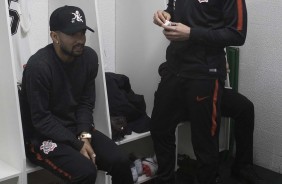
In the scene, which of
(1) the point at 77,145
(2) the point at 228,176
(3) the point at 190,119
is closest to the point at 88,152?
(1) the point at 77,145

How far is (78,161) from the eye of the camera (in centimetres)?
191

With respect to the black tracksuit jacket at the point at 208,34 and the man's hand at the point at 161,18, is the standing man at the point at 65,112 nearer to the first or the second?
the man's hand at the point at 161,18

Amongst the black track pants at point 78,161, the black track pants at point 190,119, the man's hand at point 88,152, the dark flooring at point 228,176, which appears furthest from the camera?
the dark flooring at point 228,176

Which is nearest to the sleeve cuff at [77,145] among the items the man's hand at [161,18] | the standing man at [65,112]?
the standing man at [65,112]

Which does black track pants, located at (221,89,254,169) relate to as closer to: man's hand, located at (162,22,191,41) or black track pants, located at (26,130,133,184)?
man's hand, located at (162,22,191,41)

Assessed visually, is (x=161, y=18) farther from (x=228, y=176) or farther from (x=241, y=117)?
(x=228, y=176)

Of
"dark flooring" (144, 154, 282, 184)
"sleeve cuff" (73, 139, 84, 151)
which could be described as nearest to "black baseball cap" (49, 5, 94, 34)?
"sleeve cuff" (73, 139, 84, 151)

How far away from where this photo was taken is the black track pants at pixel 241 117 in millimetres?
2545

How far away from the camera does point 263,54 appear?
2855 millimetres

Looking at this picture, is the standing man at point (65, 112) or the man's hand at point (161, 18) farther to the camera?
the man's hand at point (161, 18)

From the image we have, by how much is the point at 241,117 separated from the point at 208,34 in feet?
2.50

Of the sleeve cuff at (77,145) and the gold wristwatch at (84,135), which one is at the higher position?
the gold wristwatch at (84,135)

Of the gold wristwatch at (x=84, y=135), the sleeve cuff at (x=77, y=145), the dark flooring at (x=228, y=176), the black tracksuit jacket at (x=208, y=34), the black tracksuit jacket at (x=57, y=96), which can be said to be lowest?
the dark flooring at (x=228, y=176)

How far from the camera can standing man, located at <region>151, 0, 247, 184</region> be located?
2090 millimetres
